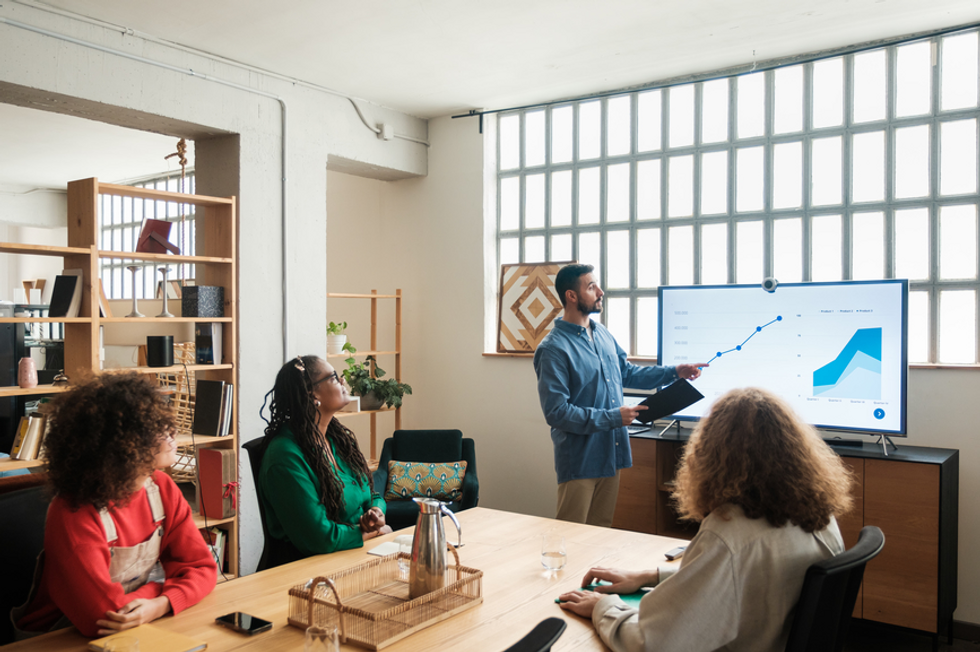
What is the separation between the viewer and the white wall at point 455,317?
15.8 feet

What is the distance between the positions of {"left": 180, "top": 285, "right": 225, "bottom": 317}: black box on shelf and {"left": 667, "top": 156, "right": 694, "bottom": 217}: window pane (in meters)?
2.65

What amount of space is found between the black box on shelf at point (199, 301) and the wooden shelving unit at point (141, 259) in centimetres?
5

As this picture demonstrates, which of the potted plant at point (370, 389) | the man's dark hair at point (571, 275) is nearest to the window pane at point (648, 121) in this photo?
the man's dark hair at point (571, 275)

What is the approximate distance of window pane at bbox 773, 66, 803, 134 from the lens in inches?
156

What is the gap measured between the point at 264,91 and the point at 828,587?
3.92 metres

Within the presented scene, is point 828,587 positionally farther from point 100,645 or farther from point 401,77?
point 401,77

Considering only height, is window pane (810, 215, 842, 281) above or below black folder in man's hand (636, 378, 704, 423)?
above

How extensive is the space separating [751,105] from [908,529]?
2.35 m

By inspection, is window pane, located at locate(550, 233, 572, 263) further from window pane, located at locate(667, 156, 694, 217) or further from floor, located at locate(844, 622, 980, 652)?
floor, located at locate(844, 622, 980, 652)

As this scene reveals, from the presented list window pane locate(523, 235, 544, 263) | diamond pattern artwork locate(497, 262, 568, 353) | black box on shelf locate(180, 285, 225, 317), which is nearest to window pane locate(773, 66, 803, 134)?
diamond pattern artwork locate(497, 262, 568, 353)

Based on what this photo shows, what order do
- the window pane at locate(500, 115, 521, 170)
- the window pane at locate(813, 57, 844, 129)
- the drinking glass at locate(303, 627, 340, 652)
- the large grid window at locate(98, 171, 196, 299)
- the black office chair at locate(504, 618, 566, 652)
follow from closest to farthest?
the black office chair at locate(504, 618, 566, 652) → the drinking glass at locate(303, 627, 340, 652) → the window pane at locate(813, 57, 844, 129) → the window pane at locate(500, 115, 521, 170) → the large grid window at locate(98, 171, 196, 299)

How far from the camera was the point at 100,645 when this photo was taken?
1508 mm

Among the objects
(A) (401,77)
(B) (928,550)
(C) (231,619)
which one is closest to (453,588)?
(C) (231,619)

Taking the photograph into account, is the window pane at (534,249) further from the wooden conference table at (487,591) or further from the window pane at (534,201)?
the wooden conference table at (487,591)
